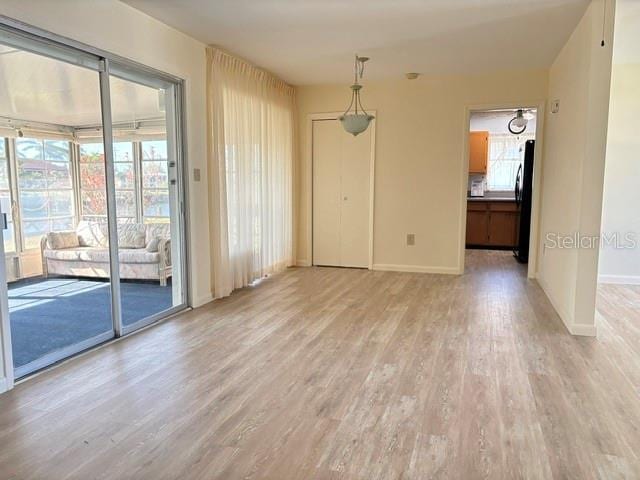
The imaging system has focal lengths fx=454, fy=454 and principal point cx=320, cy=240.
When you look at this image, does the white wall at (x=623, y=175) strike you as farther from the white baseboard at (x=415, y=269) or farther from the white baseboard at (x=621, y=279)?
the white baseboard at (x=415, y=269)

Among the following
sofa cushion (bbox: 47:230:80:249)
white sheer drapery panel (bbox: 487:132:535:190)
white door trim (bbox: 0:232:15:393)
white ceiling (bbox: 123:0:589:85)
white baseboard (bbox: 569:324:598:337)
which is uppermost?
white ceiling (bbox: 123:0:589:85)

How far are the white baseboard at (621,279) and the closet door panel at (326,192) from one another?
3251mm

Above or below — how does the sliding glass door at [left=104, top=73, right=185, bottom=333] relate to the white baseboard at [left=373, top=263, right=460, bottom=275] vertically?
above

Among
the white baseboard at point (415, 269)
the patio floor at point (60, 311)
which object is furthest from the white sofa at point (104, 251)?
the white baseboard at point (415, 269)

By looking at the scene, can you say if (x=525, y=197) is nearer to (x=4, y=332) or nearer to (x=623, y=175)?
(x=623, y=175)

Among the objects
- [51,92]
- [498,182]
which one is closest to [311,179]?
[51,92]

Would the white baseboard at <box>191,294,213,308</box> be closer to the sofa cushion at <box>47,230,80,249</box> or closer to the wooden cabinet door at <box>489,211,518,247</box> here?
the sofa cushion at <box>47,230,80,249</box>

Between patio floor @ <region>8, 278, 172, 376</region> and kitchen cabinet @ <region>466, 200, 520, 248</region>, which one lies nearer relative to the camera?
patio floor @ <region>8, 278, 172, 376</region>

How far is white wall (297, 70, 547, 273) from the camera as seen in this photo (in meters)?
5.61

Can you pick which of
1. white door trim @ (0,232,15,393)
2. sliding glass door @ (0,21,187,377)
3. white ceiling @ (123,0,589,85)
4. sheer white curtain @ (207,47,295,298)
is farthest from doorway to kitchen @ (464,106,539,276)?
white door trim @ (0,232,15,393)

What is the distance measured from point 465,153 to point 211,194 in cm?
320

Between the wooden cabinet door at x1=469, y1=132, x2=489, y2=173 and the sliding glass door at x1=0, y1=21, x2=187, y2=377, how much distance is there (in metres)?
5.94

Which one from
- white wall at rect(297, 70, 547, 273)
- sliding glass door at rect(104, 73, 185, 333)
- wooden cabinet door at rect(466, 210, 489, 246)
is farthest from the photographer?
wooden cabinet door at rect(466, 210, 489, 246)

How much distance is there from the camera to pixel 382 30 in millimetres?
3934
